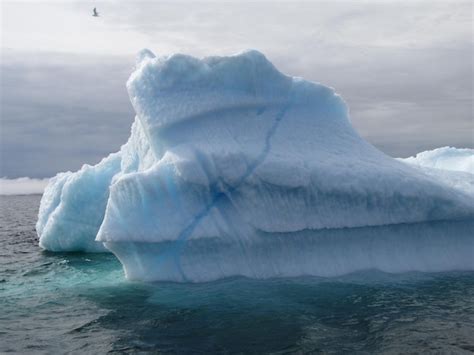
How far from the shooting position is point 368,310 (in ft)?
33.9

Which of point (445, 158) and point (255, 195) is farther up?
point (445, 158)

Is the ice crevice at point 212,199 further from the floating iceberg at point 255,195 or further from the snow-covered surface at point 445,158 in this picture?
the snow-covered surface at point 445,158

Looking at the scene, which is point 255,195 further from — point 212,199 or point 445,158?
point 445,158

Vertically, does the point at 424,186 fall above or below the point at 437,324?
above

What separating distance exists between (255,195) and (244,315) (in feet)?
12.0

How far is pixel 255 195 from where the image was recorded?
13.0 meters

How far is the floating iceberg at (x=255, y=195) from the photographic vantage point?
12.6m

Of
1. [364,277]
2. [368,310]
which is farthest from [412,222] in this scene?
[368,310]

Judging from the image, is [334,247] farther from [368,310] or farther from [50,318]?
[50,318]

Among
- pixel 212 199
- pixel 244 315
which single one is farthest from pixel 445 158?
pixel 244 315

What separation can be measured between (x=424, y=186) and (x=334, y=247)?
9.11 ft

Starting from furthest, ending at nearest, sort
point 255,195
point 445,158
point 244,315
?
point 445,158 → point 255,195 → point 244,315

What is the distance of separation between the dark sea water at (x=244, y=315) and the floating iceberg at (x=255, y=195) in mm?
654

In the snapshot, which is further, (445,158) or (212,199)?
(445,158)
